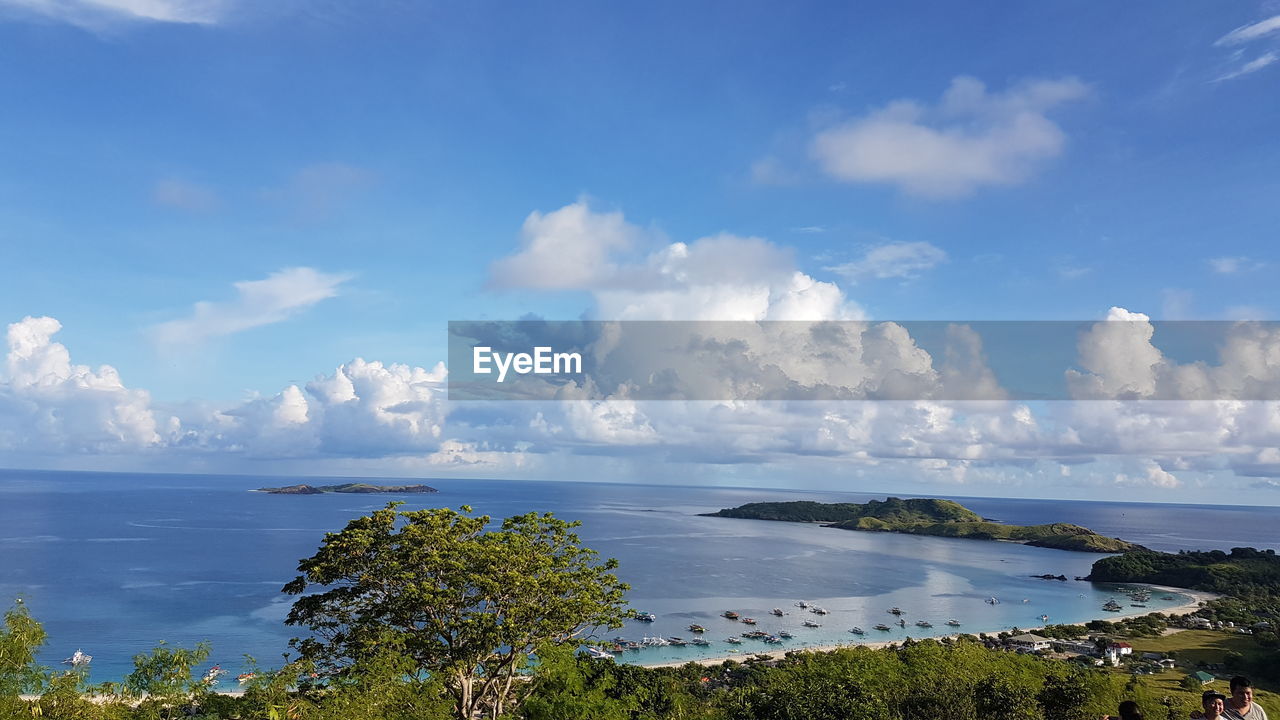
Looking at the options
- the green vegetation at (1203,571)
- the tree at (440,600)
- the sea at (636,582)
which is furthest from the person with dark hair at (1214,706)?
the green vegetation at (1203,571)

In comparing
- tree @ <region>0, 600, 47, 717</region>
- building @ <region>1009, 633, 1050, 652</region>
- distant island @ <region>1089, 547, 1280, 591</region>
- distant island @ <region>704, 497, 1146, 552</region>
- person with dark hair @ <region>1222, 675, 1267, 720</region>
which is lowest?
distant island @ <region>704, 497, 1146, 552</region>

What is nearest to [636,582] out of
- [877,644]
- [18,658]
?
[877,644]

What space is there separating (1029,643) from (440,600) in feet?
200

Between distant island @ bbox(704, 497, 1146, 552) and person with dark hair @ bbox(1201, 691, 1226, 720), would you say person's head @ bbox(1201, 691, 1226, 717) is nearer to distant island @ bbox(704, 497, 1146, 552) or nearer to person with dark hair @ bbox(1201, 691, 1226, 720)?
person with dark hair @ bbox(1201, 691, 1226, 720)

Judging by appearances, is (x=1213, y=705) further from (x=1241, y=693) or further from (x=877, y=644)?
(x=877, y=644)

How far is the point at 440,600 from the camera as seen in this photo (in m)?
18.5

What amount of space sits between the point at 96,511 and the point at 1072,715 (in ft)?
655

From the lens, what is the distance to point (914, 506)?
195 metres

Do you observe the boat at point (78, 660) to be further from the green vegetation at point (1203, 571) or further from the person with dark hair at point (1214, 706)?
the green vegetation at point (1203, 571)

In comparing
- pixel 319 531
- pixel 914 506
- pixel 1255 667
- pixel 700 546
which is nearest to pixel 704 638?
pixel 1255 667

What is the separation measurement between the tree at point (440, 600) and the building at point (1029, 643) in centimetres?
5508

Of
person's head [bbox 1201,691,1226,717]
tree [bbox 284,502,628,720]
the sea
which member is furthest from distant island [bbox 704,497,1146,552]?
person's head [bbox 1201,691,1226,717]

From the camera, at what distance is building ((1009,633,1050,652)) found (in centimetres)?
6112

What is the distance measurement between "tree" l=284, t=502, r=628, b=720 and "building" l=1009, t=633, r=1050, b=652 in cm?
5508
